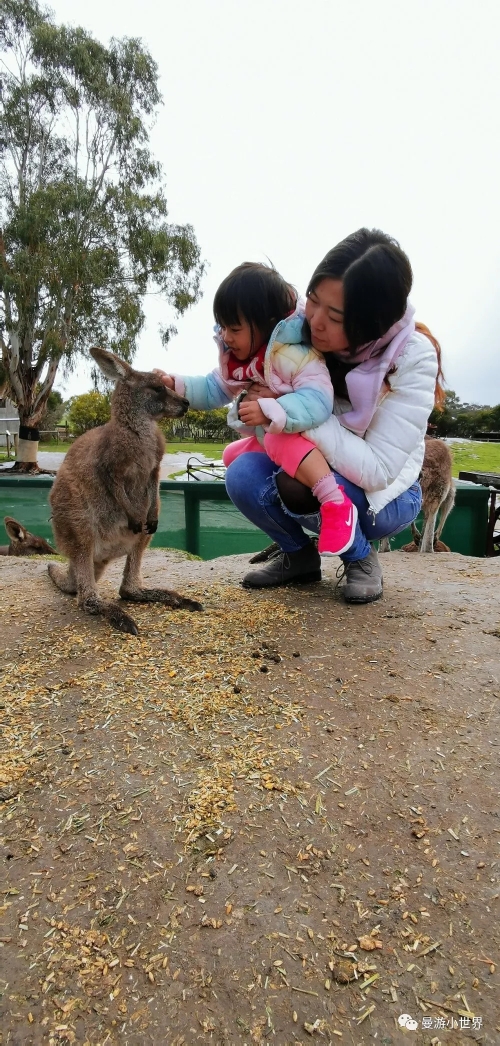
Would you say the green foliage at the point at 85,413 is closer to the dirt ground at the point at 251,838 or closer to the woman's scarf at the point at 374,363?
the woman's scarf at the point at 374,363

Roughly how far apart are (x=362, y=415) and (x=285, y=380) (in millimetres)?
280

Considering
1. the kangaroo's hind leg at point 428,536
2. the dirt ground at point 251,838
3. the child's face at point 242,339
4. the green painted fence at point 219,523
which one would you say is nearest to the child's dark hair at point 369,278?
the child's face at point 242,339

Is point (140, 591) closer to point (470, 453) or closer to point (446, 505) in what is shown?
point (446, 505)

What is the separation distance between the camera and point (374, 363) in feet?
6.34

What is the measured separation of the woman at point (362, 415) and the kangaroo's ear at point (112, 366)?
1.84ft

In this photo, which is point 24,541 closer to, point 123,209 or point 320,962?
point 320,962

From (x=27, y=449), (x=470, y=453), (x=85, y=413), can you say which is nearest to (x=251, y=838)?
(x=470, y=453)

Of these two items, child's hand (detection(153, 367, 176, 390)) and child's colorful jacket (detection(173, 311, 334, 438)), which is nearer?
child's colorful jacket (detection(173, 311, 334, 438))

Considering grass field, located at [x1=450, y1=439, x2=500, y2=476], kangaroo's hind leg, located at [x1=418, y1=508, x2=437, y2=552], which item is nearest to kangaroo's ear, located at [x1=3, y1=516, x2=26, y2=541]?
kangaroo's hind leg, located at [x1=418, y1=508, x2=437, y2=552]

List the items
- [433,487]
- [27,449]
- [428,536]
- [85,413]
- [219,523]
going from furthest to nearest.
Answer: [85,413]
[27,449]
[219,523]
[433,487]
[428,536]

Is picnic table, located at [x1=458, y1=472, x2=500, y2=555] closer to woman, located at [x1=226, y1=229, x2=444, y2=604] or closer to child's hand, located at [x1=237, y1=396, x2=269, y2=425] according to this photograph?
woman, located at [x1=226, y1=229, x2=444, y2=604]

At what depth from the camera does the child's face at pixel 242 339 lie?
1994 millimetres

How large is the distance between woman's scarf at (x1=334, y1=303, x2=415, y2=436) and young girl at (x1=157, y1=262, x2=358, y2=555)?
0.32 ft

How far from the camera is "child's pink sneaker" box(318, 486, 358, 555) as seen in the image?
1.88 meters
